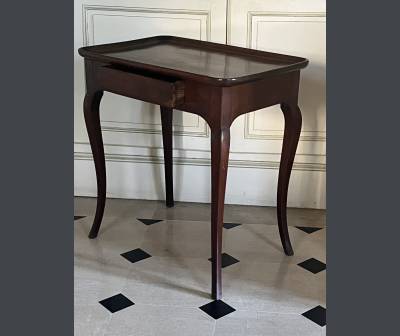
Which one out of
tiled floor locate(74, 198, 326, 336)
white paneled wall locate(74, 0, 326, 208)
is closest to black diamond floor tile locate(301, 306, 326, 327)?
tiled floor locate(74, 198, 326, 336)

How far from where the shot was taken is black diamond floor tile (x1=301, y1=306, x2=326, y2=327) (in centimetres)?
196

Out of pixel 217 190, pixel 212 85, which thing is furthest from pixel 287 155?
pixel 212 85

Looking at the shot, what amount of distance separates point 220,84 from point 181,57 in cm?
37

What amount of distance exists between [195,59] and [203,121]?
1.79ft

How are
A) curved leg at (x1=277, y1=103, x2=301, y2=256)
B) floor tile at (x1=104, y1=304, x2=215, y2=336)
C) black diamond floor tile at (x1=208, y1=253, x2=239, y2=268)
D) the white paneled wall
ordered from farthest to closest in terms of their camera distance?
1. the white paneled wall
2. black diamond floor tile at (x1=208, y1=253, x2=239, y2=268)
3. curved leg at (x1=277, y1=103, x2=301, y2=256)
4. floor tile at (x1=104, y1=304, x2=215, y2=336)

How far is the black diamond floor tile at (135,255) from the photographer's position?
7.62ft

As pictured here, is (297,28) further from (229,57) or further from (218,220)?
(218,220)

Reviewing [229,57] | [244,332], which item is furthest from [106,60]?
[244,332]

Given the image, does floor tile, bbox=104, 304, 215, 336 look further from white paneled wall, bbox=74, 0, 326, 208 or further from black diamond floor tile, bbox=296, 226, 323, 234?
white paneled wall, bbox=74, 0, 326, 208

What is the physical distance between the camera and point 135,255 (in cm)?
235

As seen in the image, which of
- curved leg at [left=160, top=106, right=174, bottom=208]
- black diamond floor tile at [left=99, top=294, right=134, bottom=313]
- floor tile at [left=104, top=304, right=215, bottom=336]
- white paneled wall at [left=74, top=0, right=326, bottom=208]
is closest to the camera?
floor tile at [left=104, top=304, right=215, bottom=336]

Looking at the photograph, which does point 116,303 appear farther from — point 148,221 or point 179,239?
point 148,221

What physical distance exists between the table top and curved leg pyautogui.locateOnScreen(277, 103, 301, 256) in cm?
16

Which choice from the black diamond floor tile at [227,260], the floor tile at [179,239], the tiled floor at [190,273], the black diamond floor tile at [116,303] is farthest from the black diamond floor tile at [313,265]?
the black diamond floor tile at [116,303]
